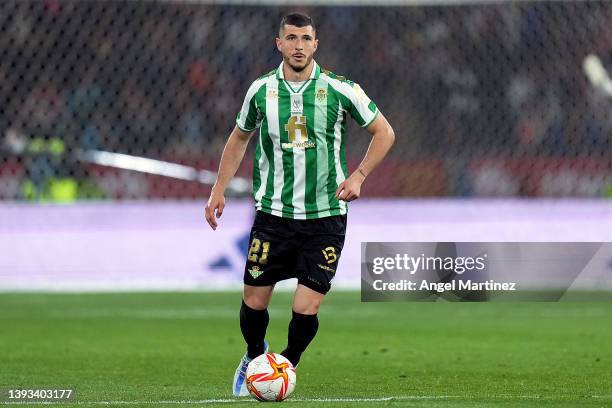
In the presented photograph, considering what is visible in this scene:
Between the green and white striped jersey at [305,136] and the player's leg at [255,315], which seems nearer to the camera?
the green and white striped jersey at [305,136]

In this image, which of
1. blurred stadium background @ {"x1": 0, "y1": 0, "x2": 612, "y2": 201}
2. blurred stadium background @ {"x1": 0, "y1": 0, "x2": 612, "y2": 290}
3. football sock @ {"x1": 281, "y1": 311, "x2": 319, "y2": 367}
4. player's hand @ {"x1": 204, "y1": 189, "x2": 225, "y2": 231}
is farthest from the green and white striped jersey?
blurred stadium background @ {"x1": 0, "y1": 0, "x2": 612, "y2": 201}

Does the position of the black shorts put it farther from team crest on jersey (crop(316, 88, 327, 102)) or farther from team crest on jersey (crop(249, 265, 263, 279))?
team crest on jersey (crop(316, 88, 327, 102))

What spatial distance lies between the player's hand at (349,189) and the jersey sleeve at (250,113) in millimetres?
694

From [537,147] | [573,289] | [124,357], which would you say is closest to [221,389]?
[124,357]

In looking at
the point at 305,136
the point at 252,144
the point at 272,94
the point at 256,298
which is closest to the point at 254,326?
the point at 256,298

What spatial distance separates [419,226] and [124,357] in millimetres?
6746

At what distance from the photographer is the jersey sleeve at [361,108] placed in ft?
23.8

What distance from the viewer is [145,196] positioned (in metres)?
17.1

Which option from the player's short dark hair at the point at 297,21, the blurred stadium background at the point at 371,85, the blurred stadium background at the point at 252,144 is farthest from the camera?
the blurred stadium background at the point at 371,85

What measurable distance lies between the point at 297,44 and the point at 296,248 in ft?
3.52

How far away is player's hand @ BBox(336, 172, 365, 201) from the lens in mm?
6953

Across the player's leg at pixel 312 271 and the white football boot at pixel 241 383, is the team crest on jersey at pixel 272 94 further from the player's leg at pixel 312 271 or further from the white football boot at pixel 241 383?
the white football boot at pixel 241 383

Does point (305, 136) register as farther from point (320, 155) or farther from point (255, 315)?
point (255, 315)

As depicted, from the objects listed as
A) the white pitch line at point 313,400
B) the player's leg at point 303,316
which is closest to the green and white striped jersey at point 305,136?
the player's leg at point 303,316
